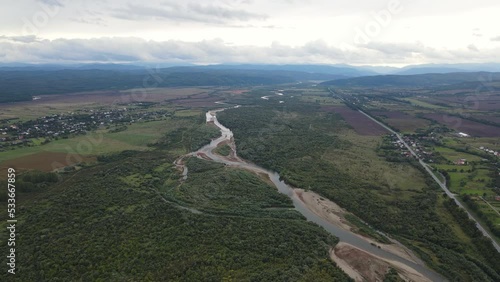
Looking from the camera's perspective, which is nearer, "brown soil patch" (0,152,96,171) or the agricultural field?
"brown soil patch" (0,152,96,171)

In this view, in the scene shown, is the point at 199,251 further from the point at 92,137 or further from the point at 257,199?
the point at 92,137

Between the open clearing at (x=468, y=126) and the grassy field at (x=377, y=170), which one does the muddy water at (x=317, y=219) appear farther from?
the open clearing at (x=468, y=126)

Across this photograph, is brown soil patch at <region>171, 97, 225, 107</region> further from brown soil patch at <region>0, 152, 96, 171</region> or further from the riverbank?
the riverbank

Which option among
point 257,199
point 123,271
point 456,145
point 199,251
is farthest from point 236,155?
point 456,145

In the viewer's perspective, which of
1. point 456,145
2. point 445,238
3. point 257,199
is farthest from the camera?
point 456,145

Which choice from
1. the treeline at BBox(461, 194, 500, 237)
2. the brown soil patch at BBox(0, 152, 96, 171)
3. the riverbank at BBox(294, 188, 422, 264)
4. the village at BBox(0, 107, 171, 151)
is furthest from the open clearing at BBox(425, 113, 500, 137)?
the brown soil patch at BBox(0, 152, 96, 171)

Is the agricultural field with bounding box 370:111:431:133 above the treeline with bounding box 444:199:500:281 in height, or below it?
above
